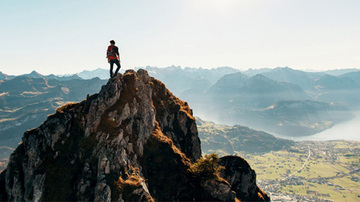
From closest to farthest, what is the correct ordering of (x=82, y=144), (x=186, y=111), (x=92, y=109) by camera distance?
(x=82, y=144), (x=92, y=109), (x=186, y=111)

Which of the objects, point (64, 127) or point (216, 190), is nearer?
point (64, 127)

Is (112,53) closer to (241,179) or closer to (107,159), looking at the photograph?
(107,159)

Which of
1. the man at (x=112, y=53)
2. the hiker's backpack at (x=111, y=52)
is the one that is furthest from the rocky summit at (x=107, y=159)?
the hiker's backpack at (x=111, y=52)

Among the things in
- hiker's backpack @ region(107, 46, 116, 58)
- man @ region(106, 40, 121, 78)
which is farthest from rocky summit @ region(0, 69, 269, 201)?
hiker's backpack @ region(107, 46, 116, 58)

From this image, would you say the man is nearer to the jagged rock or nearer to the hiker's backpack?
the hiker's backpack

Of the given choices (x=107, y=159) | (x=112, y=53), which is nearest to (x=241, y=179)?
(x=107, y=159)

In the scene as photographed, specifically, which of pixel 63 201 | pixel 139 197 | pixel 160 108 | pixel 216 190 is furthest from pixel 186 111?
pixel 63 201

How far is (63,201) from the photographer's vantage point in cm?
3584

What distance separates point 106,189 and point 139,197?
19.7ft

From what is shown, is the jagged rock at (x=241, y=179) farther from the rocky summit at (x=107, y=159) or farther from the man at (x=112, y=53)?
the man at (x=112, y=53)

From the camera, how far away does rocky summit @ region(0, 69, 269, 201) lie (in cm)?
3703

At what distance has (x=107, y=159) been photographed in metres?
38.5

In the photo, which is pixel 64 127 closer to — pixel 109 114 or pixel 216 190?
pixel 109 114

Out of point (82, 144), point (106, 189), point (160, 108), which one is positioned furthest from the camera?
point (160, 108)
